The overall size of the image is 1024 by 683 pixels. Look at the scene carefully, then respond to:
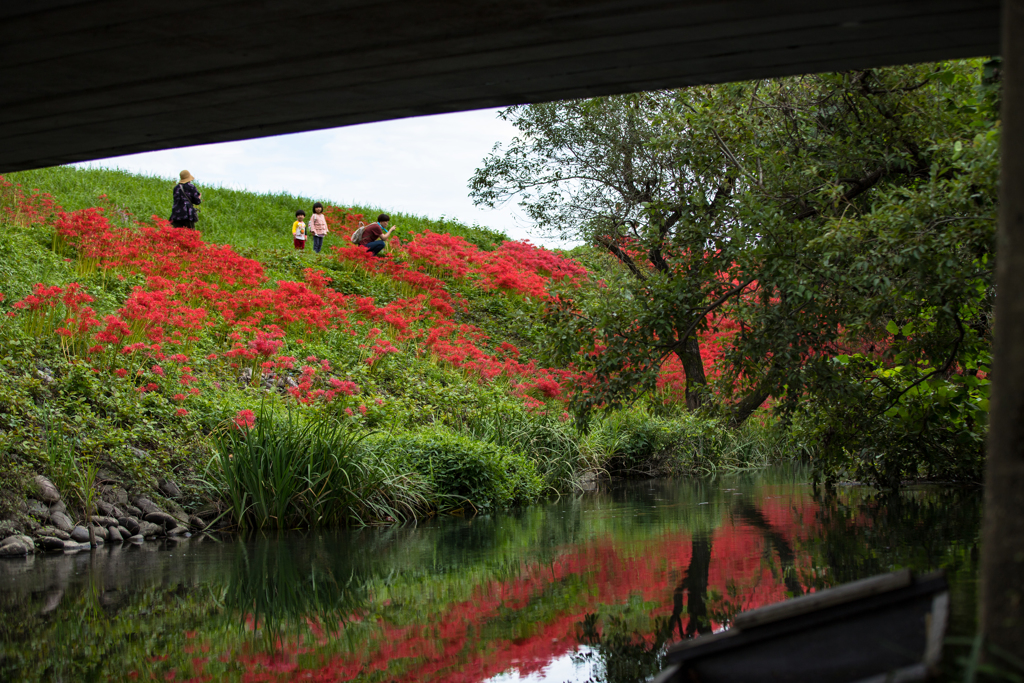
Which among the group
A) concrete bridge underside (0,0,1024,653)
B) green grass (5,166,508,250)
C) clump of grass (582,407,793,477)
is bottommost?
clump of grass (582,407,793,477)

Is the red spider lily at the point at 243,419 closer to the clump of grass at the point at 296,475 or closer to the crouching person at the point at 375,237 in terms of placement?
the clump of grass at the point at 296,475

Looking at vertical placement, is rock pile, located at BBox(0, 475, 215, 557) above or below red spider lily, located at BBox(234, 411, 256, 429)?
below

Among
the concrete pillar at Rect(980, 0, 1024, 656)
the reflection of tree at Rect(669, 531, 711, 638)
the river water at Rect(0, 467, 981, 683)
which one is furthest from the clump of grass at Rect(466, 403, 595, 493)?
the concrete pillar at Rect(980, 0, 1024, 656)

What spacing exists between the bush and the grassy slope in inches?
0.7

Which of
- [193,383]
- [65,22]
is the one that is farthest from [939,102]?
[193,383]

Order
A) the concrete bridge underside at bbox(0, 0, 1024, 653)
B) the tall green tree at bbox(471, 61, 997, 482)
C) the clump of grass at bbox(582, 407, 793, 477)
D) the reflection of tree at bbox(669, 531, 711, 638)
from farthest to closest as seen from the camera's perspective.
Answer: the clump of grass at bbox(582, 407, 793, 477)
the tall green tree at bbox(471, 61, 997, 482)
the reflection of tree at bbox(669, 531, 711, 638)
the concrete bridge underside at bbox(0, 0, 1024, 653)

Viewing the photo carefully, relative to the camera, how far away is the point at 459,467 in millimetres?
9594

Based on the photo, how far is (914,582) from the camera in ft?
6.54

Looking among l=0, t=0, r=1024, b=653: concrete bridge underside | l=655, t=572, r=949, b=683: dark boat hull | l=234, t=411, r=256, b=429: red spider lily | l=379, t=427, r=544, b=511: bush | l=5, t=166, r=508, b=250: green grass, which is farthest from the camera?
l=5, t=166, r=508, b=250: green grass

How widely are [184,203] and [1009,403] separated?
52.2ft

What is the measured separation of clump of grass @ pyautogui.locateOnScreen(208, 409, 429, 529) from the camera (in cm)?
809

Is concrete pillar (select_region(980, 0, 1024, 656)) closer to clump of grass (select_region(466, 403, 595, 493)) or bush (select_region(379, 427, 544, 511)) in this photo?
bush (select_region(379, 427, 544, 511))

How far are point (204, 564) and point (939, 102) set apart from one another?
6487mm

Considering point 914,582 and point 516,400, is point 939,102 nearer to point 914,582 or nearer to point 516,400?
point 914,582
